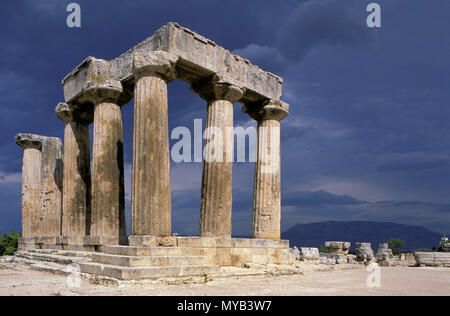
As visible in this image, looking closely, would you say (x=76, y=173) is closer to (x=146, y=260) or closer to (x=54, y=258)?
(x=54, y=258)

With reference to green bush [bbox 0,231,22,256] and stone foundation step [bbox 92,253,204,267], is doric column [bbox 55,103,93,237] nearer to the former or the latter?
stone foundation step [bbox 92,253,204,267]

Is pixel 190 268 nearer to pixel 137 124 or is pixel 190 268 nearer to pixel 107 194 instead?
pixel 137 124

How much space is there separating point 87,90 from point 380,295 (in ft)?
42.8

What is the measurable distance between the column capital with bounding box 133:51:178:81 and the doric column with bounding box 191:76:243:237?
256 centimetres

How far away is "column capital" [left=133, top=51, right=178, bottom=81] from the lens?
532 inches

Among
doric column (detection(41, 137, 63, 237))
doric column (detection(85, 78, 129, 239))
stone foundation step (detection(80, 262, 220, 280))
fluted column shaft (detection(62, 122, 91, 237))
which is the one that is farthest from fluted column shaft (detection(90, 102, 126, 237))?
doric column (detection(41, 137, 63, 237))

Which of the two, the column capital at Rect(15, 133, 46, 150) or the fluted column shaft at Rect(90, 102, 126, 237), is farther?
the column capital at Rect(15, 133, 46, 150)

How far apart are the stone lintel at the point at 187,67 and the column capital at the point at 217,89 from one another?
227 mm

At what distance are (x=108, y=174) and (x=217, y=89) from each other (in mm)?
5422
